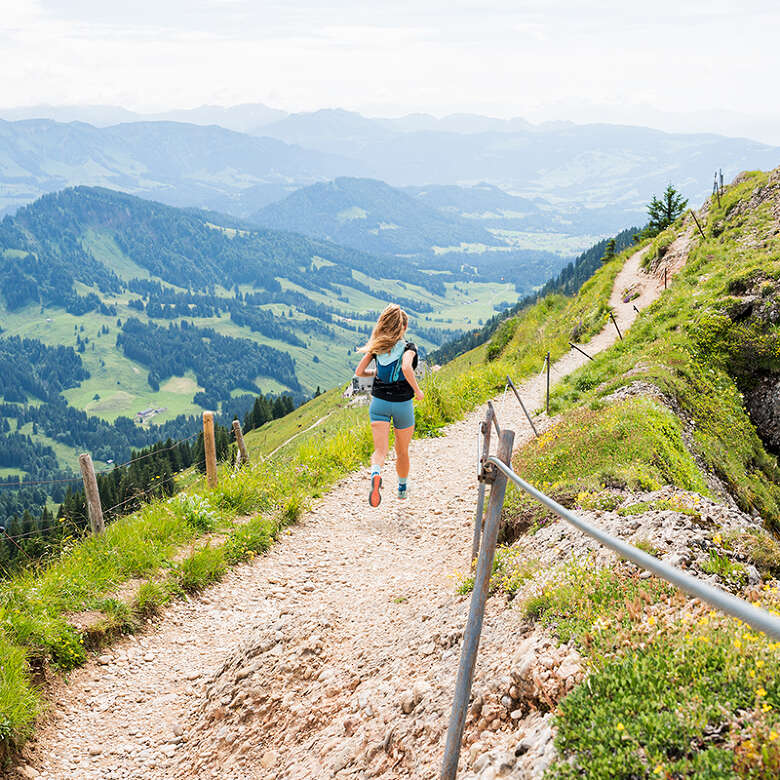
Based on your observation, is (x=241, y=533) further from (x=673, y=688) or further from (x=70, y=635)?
(x=673, y=688)

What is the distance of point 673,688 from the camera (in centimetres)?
346

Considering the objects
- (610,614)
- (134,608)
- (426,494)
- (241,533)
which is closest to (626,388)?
(426,494)

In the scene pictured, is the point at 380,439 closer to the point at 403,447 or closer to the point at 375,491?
the point at 403,447

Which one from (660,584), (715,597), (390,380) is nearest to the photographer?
(715,597)

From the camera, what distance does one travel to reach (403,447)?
1150 centimetres

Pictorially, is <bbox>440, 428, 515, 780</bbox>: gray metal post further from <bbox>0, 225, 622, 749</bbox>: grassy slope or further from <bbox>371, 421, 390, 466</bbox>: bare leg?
<bbox>371, 421, 390, 466</bbox>: bare leg

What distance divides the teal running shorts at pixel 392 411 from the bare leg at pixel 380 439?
0.12 m

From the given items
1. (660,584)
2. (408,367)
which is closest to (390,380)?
(408,367)

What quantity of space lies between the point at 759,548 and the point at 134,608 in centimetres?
798

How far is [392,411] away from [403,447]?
36.5 inches

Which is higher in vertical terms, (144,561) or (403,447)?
(403,447)

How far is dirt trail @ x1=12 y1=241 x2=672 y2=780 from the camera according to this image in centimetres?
542

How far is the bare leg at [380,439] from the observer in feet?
36.3

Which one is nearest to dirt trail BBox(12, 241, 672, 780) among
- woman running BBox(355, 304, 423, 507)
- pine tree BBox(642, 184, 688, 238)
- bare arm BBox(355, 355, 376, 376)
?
woman running BBox(355, 304, 423, 507)
